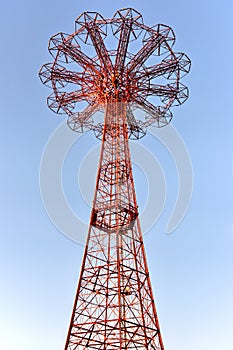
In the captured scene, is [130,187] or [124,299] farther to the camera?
[130,187]

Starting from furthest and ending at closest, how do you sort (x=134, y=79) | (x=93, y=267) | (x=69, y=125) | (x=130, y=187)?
1. (x=69, y=125)
2. (x=134, y=79)
3. (x=130, y=187)
4. (x=93, y=267)

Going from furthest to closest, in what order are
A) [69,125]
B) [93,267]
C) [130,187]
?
[69,125] < [130,187] < [93,267]

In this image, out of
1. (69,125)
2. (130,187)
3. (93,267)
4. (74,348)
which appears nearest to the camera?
(74,348)

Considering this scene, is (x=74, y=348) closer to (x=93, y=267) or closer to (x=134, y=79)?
(x=93, y=267)

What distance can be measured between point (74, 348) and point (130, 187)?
1041 centimetres

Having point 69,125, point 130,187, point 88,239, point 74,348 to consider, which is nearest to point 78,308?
point 74,348

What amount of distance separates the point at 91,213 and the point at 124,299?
5.50 meters

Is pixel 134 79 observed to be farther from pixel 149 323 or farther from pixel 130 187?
pixel 149 323

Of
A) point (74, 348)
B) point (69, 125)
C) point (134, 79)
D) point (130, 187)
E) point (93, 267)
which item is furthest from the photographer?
point (69, 125)

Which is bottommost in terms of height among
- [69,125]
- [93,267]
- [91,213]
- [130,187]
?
[93,267]

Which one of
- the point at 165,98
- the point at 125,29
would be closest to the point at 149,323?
the point at 165,98

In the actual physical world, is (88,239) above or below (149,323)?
above

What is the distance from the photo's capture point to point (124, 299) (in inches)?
1046

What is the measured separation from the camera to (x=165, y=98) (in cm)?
3397
